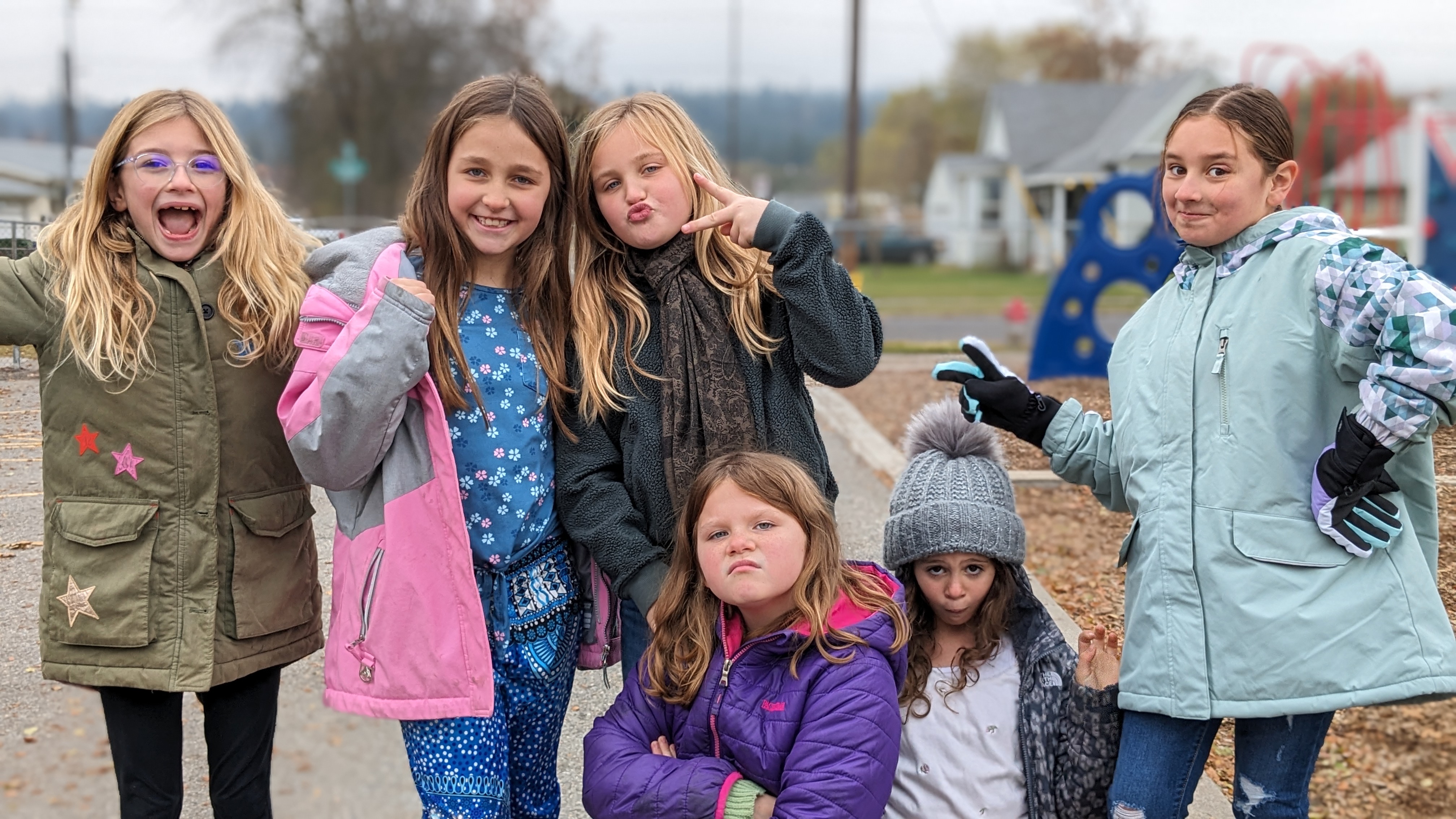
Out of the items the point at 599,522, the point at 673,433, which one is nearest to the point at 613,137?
the point at 673,433

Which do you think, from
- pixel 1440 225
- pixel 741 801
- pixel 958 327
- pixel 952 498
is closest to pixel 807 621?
pixel 741 801

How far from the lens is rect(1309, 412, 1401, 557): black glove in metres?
1.87

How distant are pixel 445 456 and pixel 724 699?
2.21 feet

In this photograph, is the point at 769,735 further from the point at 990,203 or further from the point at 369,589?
the point at 990,203

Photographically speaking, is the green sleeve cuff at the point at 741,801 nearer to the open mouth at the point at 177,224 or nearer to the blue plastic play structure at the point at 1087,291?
the open mouth at the point at 177,224

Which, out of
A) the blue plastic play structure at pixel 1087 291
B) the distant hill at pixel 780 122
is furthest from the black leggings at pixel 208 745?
the distant hill at pixel 780 122

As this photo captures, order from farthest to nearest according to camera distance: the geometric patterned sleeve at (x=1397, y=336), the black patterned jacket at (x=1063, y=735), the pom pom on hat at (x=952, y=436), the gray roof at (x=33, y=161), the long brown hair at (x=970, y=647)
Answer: the gray roof at (x=33, y=161), the pom pom on hat at (x=952, y=436), the long brown hair at (x=970, y=647), the black patterned jacket at (x=1063, y=735), the geometric patterned sleeve at (x=1397, y=336)

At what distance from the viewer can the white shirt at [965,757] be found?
2.28m

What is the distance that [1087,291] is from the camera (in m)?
8.40

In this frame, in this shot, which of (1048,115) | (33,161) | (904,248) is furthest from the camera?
(904,248)

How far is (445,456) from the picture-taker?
2.08 meters

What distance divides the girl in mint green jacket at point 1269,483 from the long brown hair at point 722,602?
51 centimetres

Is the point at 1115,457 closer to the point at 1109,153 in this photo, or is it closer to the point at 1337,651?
the point at 1337,651

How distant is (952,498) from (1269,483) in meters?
0.61
